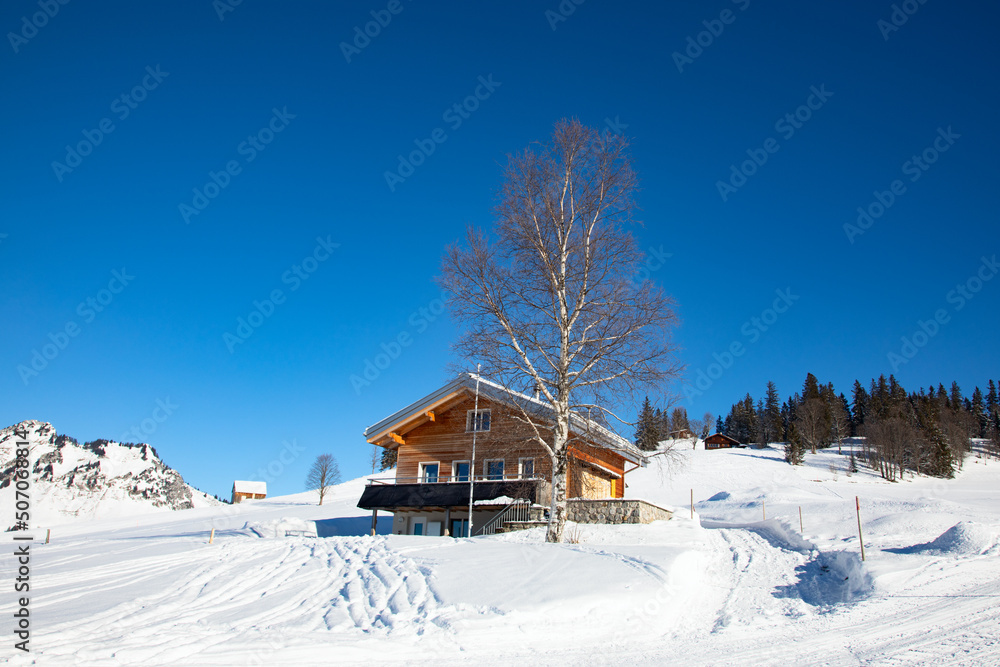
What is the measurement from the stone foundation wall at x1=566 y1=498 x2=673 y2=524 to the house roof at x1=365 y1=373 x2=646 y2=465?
1.55 metres

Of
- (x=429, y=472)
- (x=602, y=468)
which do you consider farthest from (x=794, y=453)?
(x=429, y=472)

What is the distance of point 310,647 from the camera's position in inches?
281

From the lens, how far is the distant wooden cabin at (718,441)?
10294cm

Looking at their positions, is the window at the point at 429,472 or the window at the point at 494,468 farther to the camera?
the window at the point at 429,472

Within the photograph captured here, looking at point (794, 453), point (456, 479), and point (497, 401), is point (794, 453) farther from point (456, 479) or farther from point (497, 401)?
point (497, 401)

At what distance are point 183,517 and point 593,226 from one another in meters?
46.8

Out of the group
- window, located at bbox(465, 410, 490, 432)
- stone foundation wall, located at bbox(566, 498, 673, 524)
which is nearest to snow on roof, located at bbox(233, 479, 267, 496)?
window, located at bbox(465, 410, 490, 432)

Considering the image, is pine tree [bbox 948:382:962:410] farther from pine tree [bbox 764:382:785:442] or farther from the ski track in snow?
the ski track in snow

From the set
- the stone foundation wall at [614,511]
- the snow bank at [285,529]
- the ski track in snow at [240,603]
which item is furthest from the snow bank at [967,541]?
the snow bank at [285,529]

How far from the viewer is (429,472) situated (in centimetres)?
2588

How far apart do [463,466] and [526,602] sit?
16.5 metres

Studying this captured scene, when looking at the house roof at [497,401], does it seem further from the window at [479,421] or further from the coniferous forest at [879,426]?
the coniferous forest at [879,426]

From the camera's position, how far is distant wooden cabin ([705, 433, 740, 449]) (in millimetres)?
102938

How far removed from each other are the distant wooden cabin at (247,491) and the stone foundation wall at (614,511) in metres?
83.4
